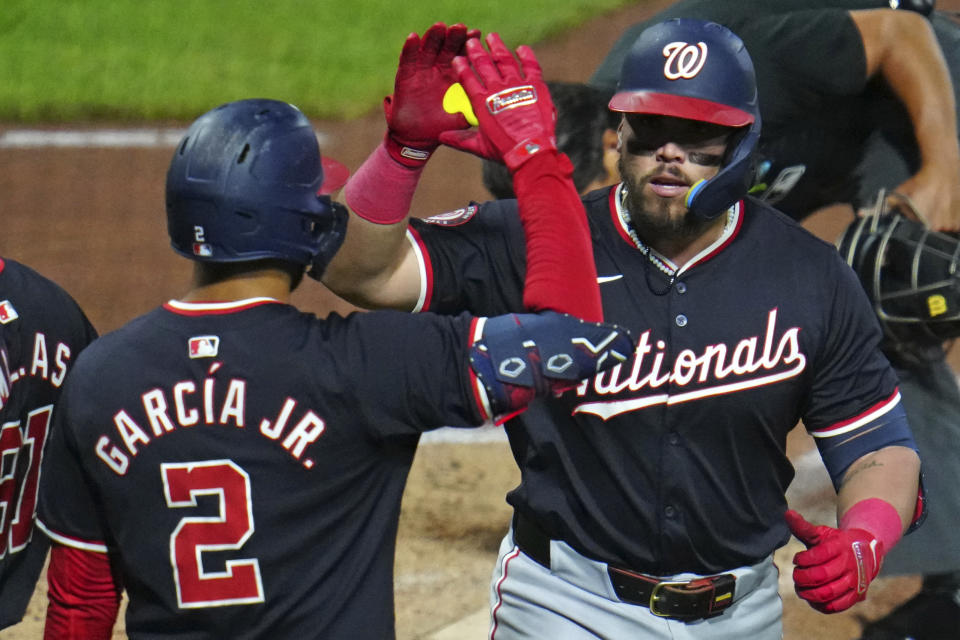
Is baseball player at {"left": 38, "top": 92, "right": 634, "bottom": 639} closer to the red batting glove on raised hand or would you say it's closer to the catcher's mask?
the red batting glove on raised hand

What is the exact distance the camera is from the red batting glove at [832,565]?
278cm

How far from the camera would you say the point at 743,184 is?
299 centimetres

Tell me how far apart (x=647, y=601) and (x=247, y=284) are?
1213mm

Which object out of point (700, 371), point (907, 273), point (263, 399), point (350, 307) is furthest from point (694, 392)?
point (350, 307)

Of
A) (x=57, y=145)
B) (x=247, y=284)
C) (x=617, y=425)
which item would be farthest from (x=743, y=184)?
(x=57, y=145)

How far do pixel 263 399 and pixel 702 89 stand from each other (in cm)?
123

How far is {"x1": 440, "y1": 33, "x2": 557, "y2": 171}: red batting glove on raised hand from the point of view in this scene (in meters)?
2.73

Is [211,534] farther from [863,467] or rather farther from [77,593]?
[863,467]

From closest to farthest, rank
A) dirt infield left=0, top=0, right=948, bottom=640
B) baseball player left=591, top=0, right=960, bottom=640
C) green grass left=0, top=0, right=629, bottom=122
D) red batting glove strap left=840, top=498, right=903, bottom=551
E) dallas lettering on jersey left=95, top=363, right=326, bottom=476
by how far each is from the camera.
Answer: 1. dallas lettering on jersey left=95, top=363, right=326, bottom=476
2. red batting glove strap left=840, top=498, right=903, bottom=551
3. baseball player left=591, top=0, right=960, bottom=640
4. dirt infield left=0, top=0, right=948, bottom=640
5. green grass left=0, top=0, right=629, bottom=122

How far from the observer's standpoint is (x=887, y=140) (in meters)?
4.71

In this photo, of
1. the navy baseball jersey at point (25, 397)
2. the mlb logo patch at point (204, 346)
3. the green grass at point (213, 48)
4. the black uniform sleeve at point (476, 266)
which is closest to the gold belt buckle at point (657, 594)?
the black uniform sleeve at point (476, 266)

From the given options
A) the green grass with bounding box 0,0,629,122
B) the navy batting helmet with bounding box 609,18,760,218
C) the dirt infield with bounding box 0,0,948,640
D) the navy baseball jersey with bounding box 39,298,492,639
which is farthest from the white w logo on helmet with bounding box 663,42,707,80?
the green grass with bounding box 0,0,629,122

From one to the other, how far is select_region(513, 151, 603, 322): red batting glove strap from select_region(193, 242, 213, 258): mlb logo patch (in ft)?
1.89

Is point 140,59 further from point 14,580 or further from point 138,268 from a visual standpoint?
point 14,580
